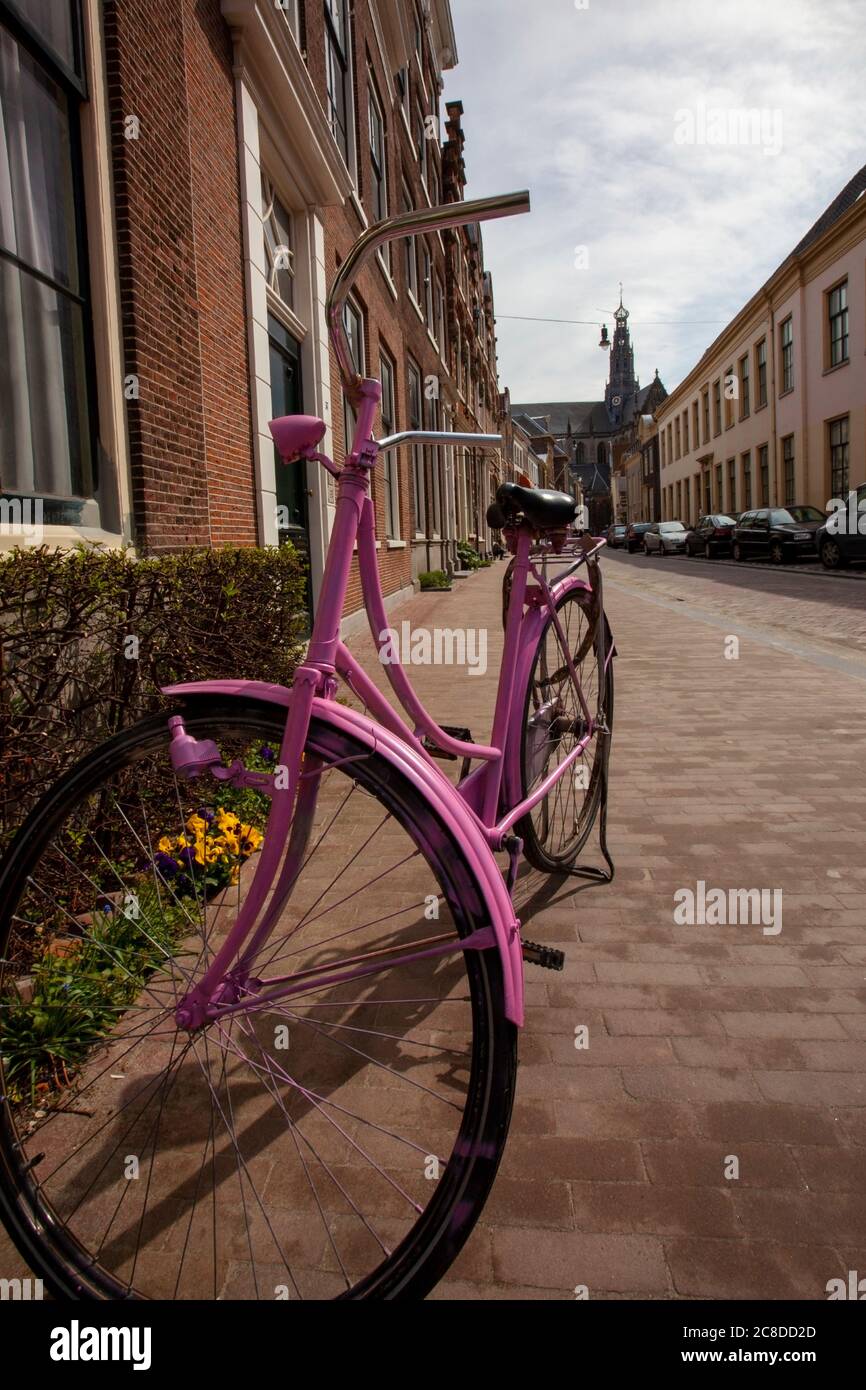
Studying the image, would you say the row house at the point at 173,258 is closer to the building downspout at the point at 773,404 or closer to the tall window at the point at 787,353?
the tall window at the point at 787,353

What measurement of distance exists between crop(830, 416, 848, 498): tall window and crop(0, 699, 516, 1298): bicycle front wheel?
2846cm

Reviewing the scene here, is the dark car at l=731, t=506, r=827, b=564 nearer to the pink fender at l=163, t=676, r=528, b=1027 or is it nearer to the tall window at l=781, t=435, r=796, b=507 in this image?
the tall window at l=781, t=435, r=796, b=507

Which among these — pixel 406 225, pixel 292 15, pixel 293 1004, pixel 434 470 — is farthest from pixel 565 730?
pixel 434 470

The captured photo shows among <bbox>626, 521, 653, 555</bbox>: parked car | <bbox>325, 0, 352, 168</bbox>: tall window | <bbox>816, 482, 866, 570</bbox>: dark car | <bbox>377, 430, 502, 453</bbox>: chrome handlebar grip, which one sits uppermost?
<bbox>325, 0, 352, 168</bbox>: tall window

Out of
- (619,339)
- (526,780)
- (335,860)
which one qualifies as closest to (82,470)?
(335,860)

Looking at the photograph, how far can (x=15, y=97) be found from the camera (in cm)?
416

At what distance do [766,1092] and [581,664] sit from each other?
5.29 ft

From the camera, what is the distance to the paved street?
1677 mm

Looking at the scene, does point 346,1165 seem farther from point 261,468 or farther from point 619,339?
point 619,339

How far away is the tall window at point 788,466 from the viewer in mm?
31406

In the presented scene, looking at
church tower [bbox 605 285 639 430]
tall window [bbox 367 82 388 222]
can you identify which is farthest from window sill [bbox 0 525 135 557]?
church tower [bbox 605 285 639 430]

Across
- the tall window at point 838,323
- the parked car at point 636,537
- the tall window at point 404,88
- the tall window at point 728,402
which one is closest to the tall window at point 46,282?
the tall window at point 404,88

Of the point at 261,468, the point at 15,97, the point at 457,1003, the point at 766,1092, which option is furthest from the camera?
the point at 261,468

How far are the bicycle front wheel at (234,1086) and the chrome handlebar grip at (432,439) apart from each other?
0.61 meters
